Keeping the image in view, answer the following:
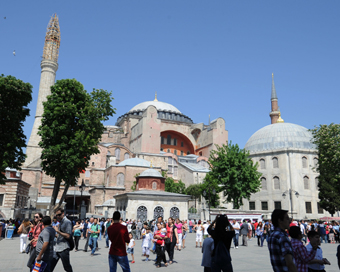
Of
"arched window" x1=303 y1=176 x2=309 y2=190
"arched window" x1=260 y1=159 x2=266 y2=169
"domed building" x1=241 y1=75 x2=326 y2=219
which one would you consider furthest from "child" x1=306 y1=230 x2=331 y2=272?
"arched window" x1=260 y1=159 x2=266 y2=169

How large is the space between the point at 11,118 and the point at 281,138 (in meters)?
40.3

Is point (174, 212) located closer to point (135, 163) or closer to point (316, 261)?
point (135, 163)

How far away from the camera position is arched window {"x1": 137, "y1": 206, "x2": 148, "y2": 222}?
28.4 m

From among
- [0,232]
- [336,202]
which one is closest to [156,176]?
[0,232]

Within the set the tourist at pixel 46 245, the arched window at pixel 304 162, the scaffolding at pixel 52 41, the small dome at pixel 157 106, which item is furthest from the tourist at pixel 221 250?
the small dome at pixel 157 106

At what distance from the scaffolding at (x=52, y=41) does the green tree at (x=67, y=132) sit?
3465 cm

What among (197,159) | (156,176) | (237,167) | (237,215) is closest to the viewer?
(237,215)

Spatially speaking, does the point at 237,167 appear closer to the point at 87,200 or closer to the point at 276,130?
the point at 276,130

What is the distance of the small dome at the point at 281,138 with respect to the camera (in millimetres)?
47719

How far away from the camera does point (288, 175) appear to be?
147 feet

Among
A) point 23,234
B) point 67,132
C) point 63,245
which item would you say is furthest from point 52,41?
point 63,245

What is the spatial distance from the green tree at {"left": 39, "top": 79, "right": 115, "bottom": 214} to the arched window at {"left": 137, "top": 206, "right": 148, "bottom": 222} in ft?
25.3

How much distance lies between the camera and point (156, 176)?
108 ft

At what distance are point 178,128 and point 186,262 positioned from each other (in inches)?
2149
